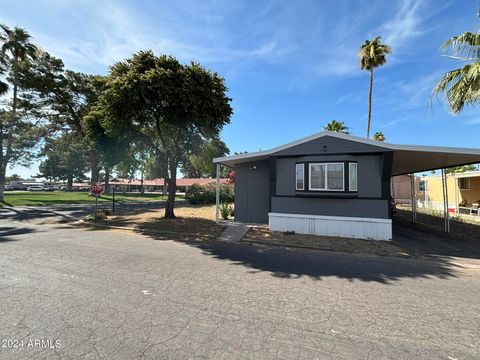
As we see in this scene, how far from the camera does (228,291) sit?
4.45 meters

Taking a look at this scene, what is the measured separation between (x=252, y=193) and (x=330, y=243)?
572cm

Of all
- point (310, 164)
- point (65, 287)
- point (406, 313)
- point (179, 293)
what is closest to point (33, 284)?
point (65, 287)

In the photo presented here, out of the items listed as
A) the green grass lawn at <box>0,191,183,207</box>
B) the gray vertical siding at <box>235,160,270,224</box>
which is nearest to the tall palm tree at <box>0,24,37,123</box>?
the green grass lawn at <box>0,191,183,207</box>

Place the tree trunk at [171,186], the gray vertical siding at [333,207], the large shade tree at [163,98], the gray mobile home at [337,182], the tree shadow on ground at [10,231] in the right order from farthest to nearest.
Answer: the tree trunk at [171,186], the large shade tree at [163,98], the gray vertical siding at [333,207], the gray mobile home at [337,182], the tree shadow on ground at [10,231]

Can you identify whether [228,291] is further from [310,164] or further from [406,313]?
[310,164]

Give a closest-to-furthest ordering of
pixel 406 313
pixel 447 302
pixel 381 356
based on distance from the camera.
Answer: pixel 381 356, pixel 406 313, pixel 447 302

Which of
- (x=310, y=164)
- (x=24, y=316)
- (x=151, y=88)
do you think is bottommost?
(x=24, y=316)

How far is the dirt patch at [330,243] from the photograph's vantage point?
779cm

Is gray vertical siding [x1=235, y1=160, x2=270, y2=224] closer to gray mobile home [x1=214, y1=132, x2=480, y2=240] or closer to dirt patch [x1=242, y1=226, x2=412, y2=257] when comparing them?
gray mobile home [x1=214, y1=132, x2=480, y2=240]

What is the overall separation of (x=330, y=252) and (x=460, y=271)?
311 cm

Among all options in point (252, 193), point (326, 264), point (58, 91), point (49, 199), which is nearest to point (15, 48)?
point (58, 91)

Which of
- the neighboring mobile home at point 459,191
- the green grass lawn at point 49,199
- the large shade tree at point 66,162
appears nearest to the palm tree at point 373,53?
the neighboring mobile home at point 459,191

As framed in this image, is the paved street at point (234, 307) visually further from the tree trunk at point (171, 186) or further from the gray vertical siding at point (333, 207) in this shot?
the tree trunk at point (171, 186)

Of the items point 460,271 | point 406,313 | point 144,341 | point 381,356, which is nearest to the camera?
point 381,356
